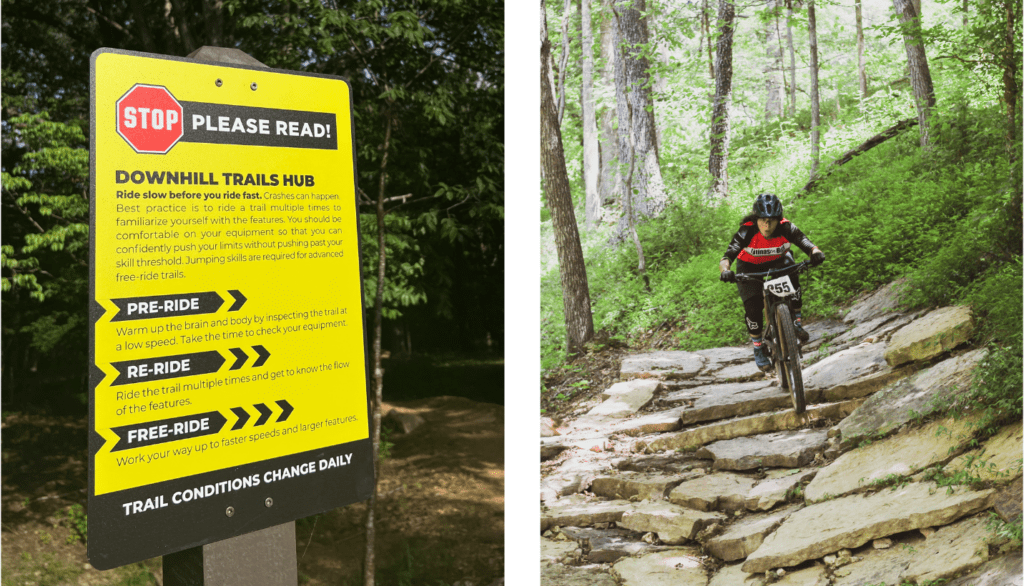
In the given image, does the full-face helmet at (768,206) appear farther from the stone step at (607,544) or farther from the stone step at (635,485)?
the stone step at (607,544)

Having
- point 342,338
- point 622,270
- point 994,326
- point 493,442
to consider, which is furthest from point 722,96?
point 493,442

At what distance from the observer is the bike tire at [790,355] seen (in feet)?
10.5

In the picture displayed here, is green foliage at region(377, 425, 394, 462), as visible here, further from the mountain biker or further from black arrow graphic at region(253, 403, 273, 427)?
black arrow graphic at region(253, 403, 273, 427)

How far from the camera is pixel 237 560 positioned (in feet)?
3.77

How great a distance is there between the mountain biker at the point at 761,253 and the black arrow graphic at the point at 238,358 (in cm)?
265

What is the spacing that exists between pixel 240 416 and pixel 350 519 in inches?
173

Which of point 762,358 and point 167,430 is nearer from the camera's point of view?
point 167,430

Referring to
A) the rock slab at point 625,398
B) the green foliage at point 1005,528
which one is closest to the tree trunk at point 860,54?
the rock slab at point 625,398

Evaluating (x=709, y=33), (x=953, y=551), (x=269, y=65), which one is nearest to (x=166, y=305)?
(x=709, y=33)

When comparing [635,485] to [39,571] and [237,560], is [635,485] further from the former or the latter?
[39,571]

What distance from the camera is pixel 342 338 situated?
4.18 feet

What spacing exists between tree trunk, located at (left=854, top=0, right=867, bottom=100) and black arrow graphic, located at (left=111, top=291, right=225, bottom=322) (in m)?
3.12

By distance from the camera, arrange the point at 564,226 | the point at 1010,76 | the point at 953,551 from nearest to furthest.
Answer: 1. the point at 953,551
2. the point at 1010,76
3. the point at 564,226

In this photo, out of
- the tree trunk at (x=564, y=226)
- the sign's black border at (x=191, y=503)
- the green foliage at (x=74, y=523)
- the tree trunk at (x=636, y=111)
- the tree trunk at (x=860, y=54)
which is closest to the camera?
the sign's black border at (x=191, y=503)
